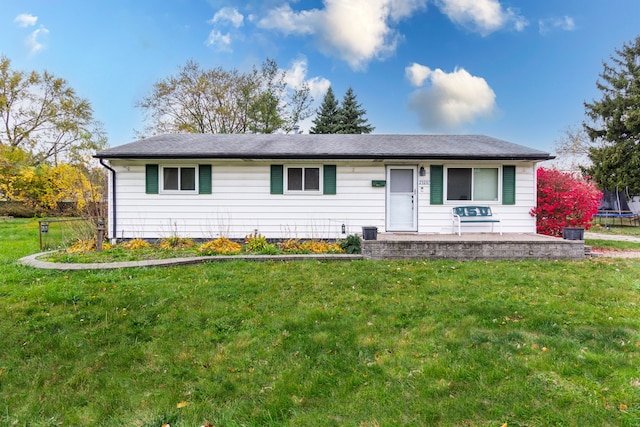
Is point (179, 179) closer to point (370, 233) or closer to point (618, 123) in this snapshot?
point (370, 233)

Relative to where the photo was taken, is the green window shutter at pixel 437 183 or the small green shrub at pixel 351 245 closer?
the small green shrub at pixel 351 245

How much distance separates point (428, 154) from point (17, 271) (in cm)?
916

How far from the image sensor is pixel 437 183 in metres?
8.67

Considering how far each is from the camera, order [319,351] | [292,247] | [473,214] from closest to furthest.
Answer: [319,351], [292,247], [473,214]

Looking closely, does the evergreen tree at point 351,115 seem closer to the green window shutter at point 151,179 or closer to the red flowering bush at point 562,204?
the red flowering bush at point 562,204

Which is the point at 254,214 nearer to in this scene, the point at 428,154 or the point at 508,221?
the point at 428,154

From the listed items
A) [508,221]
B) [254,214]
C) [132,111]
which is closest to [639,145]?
[508,221]

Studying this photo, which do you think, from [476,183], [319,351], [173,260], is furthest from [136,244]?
[476,183]

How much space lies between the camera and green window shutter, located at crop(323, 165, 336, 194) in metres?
8.70

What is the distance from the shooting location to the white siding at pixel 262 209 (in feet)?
28.6

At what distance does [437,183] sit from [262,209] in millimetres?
4990

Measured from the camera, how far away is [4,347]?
9.90 ft

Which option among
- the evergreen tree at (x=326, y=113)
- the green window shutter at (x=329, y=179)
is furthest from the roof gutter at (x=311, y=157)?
the evergreen tree at (x=326, y=113)

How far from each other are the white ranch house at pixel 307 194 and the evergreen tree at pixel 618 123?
14.1 meters
